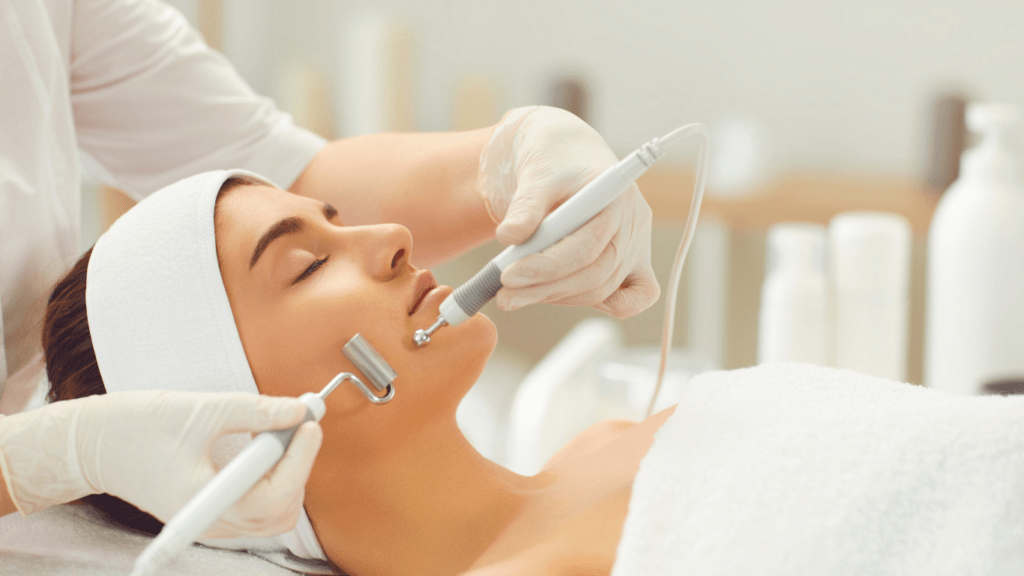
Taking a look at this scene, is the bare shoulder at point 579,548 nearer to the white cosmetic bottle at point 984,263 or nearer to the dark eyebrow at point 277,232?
the dark eyebrow at point 277,232

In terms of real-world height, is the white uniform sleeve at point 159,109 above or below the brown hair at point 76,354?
above

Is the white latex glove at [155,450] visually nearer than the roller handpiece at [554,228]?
Yes

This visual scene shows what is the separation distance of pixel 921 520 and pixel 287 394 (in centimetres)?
55

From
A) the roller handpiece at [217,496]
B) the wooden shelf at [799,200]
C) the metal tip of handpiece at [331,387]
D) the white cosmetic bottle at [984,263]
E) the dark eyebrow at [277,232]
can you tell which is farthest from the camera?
the wooden shelf at [799,200]

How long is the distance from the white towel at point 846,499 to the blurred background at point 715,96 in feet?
2.98

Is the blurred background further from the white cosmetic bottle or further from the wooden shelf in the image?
the white cosmetic bottle

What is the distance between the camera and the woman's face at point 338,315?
0.74 meters

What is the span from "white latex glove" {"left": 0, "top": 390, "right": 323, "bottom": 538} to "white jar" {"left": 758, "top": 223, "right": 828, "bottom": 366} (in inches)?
31.1

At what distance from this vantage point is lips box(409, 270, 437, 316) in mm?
781

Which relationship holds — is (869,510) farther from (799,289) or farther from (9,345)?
(9,345)

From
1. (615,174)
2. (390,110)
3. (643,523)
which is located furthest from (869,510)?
(390,110)

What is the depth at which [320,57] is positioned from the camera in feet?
8.13

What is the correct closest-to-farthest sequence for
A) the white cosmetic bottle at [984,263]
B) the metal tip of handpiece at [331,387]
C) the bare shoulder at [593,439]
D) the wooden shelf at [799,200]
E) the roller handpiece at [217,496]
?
the roller handpiece at [217,496]
the metal tip of handpiece at [331,387]
the bare shoulder at [593,439]
the white cosmetic bottle at [984,263]
the wooden shelf at [799,200]

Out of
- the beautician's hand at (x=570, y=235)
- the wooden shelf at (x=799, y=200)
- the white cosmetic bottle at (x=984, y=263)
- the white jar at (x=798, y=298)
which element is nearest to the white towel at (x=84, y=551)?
the beautician's hand at (x=570, y=235)
